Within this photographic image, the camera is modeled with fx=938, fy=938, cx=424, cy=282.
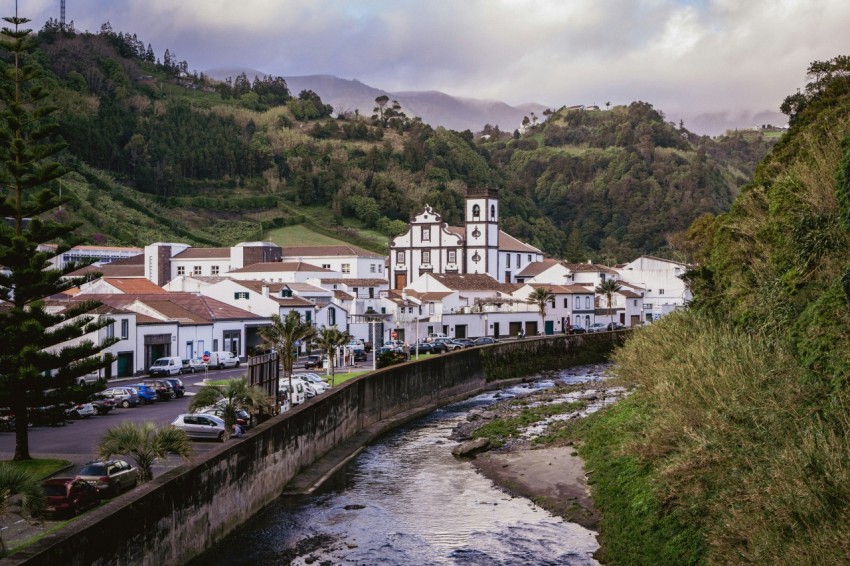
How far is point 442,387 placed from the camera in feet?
168

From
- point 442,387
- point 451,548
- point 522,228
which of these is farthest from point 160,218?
point 451,548

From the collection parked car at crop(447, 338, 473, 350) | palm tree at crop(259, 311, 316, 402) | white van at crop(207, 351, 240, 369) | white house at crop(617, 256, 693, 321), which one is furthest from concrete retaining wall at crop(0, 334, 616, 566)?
white house at crop(617, 256, 693, 321)

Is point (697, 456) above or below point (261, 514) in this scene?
above

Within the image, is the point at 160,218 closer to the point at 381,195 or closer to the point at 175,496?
the point at 381,195

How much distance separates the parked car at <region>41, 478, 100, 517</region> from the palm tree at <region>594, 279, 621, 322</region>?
2957 inches

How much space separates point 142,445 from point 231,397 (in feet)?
18.3

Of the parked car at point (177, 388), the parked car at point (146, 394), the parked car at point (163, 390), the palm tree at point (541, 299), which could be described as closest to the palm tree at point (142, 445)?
the parked car at point (146, 394)

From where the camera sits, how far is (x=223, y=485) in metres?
22.0

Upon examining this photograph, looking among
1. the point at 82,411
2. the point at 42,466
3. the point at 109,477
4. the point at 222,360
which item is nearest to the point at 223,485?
the point at 109,477

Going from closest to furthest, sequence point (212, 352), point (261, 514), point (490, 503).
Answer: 1. point (261, 514)
2. point (490, 503)
3. point (212, 352)

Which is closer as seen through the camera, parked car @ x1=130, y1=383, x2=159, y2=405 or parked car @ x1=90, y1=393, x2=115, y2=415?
parked car @ x1=90, y1=393, x2=115, y2=415

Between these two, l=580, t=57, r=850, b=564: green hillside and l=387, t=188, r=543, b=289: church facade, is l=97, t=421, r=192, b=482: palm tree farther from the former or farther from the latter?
l=387, t=188, r=543, b=289: church facade

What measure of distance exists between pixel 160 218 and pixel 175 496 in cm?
10567

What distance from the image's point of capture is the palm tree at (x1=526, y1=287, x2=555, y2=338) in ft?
275
